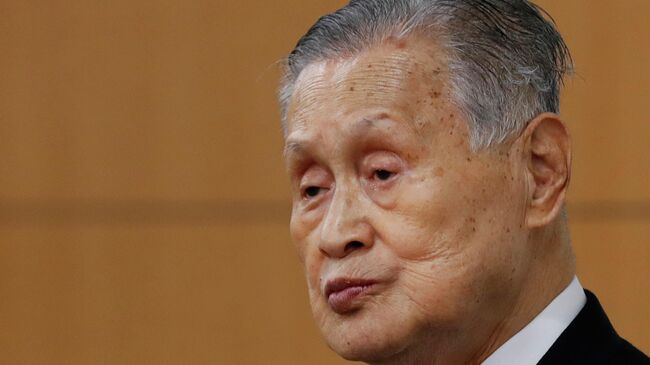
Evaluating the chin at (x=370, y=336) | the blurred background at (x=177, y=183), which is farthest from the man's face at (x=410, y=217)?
the blurred background at (x=177, y=183)

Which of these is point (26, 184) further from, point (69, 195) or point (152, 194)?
point (152, 194)

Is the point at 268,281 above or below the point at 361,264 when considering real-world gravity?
below

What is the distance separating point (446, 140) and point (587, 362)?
35 centimetres

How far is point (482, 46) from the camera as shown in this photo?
68.6 inches

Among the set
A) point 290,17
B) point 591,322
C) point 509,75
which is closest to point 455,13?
point 509,75

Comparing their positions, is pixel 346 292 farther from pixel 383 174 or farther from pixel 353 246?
pixel 383 174

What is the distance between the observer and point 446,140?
1.72 meters

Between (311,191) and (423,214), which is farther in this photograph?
(311,191)

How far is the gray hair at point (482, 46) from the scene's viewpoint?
1730mm

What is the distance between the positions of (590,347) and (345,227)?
364 mm

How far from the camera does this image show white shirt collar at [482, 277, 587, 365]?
1756 mm

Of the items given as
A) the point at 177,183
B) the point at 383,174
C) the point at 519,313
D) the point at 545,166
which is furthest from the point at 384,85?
the point at 177,183

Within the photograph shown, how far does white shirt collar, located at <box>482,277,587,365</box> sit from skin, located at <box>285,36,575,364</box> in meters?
0.01

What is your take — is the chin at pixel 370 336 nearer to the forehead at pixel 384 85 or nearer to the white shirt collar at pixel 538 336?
the white shirt collar at pixel 538 336
